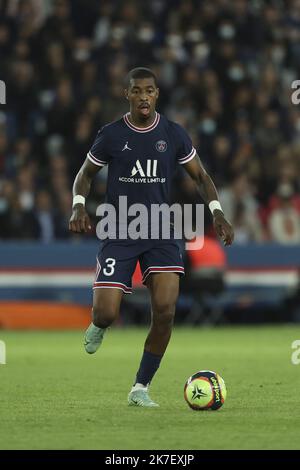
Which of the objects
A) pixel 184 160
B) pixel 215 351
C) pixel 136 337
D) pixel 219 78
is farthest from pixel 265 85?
pixel 184 160

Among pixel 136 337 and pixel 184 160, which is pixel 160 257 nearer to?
pixel 184 160

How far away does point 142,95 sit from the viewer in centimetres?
911

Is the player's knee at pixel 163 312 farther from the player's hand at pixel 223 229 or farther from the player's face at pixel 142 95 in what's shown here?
the player's face at pixel 142 95

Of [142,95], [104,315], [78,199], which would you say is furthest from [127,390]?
[142,95]

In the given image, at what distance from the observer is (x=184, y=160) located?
9.39 m

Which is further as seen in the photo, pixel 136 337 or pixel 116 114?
pixel 116 114

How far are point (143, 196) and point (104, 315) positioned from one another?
93cm

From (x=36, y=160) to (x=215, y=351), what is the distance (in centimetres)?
598

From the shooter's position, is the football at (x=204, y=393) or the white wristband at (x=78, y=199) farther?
the white wristband at (x=78, y=199)

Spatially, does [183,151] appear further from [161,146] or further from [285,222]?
[285,222]

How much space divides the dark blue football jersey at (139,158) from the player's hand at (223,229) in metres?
0.44

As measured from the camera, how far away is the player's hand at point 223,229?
8930mm

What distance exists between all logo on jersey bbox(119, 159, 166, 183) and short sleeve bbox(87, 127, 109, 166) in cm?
22

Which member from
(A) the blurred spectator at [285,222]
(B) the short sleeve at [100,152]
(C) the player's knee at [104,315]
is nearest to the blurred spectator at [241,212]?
(A) the blurred spectator at [285,222]
